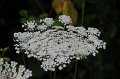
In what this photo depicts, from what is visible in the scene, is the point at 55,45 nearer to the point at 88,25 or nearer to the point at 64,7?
the point at 64,7

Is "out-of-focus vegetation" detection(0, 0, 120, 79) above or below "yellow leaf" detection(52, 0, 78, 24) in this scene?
above

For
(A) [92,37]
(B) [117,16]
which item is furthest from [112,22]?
(A) [92,37]

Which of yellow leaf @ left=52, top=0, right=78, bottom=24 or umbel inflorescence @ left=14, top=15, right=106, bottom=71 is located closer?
umbel inflorescence @ left=14, top=15, right=106, bottom=71

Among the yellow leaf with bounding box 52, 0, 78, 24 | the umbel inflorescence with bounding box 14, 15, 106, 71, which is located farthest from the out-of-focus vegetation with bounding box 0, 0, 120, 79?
the umbel inflorescence with bounding box 14, 15, 106, 71

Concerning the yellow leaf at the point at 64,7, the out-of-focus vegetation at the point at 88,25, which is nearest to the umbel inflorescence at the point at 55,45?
the yellow leaf at the point at 64,7

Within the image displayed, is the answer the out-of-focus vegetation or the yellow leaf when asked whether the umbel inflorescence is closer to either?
the yellow leaf

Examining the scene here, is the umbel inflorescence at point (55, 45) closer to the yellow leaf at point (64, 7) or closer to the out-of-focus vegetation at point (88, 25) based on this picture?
the yellow leaf at point (64, 7)

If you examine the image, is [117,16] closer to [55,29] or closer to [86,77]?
[86,77]
